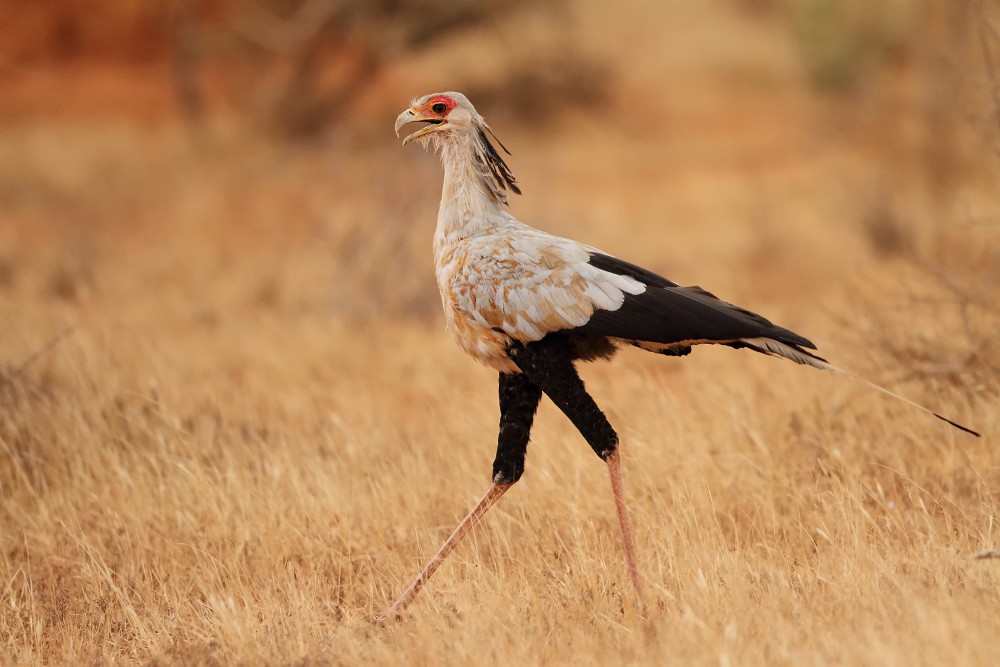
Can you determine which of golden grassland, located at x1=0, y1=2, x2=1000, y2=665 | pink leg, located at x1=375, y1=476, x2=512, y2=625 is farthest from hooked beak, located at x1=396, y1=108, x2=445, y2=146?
golden grassland, located at x1=0, y1=2, x2=1000, y2=665

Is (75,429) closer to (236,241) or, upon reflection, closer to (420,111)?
(420,111)

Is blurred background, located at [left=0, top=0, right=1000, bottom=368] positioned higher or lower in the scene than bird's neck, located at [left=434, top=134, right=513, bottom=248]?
higher

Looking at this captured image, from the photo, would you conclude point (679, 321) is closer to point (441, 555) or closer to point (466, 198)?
point (466, 198)

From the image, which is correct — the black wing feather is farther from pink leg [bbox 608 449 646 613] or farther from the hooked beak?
the hooked beak

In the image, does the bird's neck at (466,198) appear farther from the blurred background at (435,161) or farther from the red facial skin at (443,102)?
the blurred background at (435,161)

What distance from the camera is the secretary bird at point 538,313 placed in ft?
11.1

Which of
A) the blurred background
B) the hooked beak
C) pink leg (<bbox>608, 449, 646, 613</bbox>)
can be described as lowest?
pink leg (<bbox>608, 449, 646, 613</bbox>)

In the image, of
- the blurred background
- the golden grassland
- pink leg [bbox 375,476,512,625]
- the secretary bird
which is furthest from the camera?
the blurred background

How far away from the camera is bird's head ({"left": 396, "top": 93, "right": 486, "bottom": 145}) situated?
3830mm

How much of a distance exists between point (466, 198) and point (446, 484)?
4.62 feet

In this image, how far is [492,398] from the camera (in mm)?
6078

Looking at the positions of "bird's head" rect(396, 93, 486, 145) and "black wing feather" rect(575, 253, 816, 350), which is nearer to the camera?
"black wing feather" rect(575, 253, 816, 350)

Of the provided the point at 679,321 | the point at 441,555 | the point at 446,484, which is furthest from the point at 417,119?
the point at 446,484

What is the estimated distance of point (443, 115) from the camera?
3.85 m
